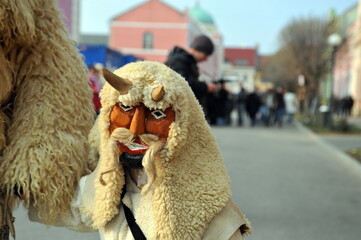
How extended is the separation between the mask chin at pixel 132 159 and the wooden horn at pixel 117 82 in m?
0.25

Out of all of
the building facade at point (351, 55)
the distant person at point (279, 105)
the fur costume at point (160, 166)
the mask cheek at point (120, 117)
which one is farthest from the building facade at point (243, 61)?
the mask cheek at point (120, 117)

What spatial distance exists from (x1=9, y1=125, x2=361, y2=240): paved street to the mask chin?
1029 mm

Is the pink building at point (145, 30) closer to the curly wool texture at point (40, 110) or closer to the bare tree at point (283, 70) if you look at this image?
the bare tree at point (283, 70)

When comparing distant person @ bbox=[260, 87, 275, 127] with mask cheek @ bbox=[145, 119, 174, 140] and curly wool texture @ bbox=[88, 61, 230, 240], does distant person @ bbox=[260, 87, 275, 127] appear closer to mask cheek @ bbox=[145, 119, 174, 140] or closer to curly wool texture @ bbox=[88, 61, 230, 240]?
curly wool texture @ bbox=[88, 61, 230, 240]

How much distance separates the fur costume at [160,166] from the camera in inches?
78.2

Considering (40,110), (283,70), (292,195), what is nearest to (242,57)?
(283,70)

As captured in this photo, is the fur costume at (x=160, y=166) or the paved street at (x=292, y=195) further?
the paved street at (x=292, y=195)

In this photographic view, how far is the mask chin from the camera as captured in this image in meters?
2.04

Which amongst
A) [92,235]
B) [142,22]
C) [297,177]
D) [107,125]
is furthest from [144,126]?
[142,22]

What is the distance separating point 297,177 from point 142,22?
147 feet

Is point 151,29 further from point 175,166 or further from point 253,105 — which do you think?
point 175,166

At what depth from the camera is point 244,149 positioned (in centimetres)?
1371

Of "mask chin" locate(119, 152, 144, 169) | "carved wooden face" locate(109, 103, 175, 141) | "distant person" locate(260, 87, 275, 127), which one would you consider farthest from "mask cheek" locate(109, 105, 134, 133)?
"distant person" locate(260, 87, 275, 127)

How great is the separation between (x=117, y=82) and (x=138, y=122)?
6.5 inches
